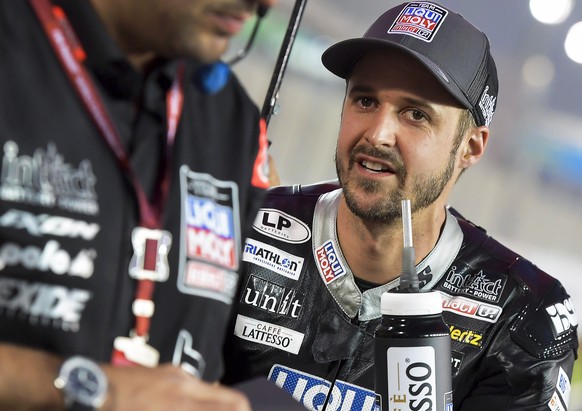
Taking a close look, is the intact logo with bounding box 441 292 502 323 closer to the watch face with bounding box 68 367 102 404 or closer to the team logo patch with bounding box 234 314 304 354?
the team logo patch with bounding box 234 314 304 354

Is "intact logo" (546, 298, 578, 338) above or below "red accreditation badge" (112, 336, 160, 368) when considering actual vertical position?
below

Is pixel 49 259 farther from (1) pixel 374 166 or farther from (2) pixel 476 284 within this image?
(2) pixel 476 284

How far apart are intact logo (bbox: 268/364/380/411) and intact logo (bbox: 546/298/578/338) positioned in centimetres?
40

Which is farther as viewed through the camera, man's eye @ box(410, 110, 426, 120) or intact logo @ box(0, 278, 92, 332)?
man's eye @ box(410, 110, 426, 120)

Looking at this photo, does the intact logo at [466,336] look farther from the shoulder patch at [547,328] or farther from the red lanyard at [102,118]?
the red lanyard at [102,118]

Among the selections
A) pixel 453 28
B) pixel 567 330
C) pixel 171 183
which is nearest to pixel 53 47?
pixel 171 183

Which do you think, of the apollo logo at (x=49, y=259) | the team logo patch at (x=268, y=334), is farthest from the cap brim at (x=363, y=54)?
the apollo logo at (x=49, y=259)

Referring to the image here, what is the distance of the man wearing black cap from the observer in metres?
1.72

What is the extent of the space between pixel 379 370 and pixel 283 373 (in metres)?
0.49

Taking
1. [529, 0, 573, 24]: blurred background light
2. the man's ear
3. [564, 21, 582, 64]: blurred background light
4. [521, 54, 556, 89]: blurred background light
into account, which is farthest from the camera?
[521, 54, 556, 89]: blurred background light

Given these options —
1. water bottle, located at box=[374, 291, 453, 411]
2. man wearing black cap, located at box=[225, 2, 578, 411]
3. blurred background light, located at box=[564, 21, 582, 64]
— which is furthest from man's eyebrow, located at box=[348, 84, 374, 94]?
blurred background light, located at box=[564, 21, 582, 64]

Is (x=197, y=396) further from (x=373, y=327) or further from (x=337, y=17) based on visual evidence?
(x=337, y=17)

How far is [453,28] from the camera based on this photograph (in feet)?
5.91

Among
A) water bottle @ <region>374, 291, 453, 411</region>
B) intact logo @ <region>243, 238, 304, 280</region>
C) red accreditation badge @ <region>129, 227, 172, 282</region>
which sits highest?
red accreditation badge @ <region>129, 227, 172, 282</region>
